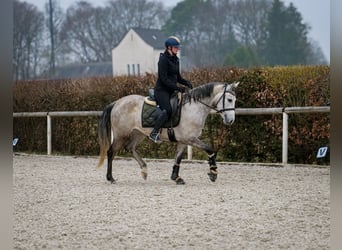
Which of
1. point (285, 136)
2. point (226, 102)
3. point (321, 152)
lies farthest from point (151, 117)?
point (321, 152)

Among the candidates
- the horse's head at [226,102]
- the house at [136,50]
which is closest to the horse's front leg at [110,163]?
the horse's head at [226,102]

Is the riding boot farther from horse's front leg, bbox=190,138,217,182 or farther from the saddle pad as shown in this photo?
horse's front leg, bbox=190,138,217,182

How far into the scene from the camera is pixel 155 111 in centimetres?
921

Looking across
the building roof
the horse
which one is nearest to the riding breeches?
the horse

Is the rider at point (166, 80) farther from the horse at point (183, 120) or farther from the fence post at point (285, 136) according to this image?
the fence post at point (285, 136)

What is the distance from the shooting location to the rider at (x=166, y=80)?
345 inches

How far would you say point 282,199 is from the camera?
288 inches

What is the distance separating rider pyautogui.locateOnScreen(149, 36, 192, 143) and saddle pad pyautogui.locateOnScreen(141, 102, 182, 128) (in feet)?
0.37

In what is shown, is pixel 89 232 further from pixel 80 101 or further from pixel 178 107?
pixel 80 101

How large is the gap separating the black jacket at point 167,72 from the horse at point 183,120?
446 mm

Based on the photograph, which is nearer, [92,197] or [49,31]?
[92,197]

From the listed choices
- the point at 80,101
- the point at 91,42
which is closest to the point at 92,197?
A: the point at 80,101

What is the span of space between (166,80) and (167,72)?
0.17 m

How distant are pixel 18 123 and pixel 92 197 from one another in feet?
36.4
